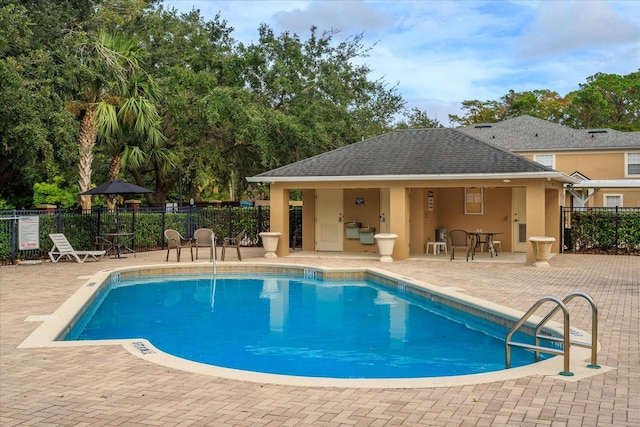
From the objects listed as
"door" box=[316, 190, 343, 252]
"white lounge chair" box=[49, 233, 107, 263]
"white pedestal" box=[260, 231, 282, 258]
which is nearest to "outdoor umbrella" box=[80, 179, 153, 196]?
"white lounge chair" box=[49, 233, 107, 263]

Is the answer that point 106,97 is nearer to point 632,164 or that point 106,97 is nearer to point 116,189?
point 116,189

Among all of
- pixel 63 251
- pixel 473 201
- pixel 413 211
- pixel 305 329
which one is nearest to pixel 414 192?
pixel 413 211

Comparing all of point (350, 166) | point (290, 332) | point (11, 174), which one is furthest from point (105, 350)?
point (11, 174)

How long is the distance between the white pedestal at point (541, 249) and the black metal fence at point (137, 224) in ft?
28.9

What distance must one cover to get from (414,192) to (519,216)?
Answer: 3.61 metres

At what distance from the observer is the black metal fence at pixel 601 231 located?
20.0 m

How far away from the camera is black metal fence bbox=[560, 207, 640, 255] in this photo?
20031 millimetres

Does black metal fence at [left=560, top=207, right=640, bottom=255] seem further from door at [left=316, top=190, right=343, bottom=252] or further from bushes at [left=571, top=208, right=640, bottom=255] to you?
door at [left=316, top=190, right=343, bottom=252]

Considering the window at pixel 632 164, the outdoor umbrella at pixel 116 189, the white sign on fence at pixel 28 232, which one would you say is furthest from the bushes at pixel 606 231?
the white sign on fence at pixel 28 232

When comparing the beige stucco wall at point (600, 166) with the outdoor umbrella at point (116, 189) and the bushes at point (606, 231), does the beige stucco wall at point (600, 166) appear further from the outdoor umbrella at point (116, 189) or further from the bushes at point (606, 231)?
the outdoor umbrella at point (116, 189)

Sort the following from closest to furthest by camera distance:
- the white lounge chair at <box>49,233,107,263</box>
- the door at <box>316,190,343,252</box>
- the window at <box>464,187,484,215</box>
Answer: the white lounge chair at <box>49,233,107,263</box> < the window at <box>464,187,484,215</box> < the door at <box>316,190,343,252</box>

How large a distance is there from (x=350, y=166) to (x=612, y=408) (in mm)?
14390

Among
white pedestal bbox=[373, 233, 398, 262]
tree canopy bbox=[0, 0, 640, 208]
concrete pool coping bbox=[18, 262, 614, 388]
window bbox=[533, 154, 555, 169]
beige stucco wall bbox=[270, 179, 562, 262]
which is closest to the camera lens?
concrete pool coping bbox=[18, 262, 614, 388]

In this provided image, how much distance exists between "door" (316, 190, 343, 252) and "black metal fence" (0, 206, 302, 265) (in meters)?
1.66
